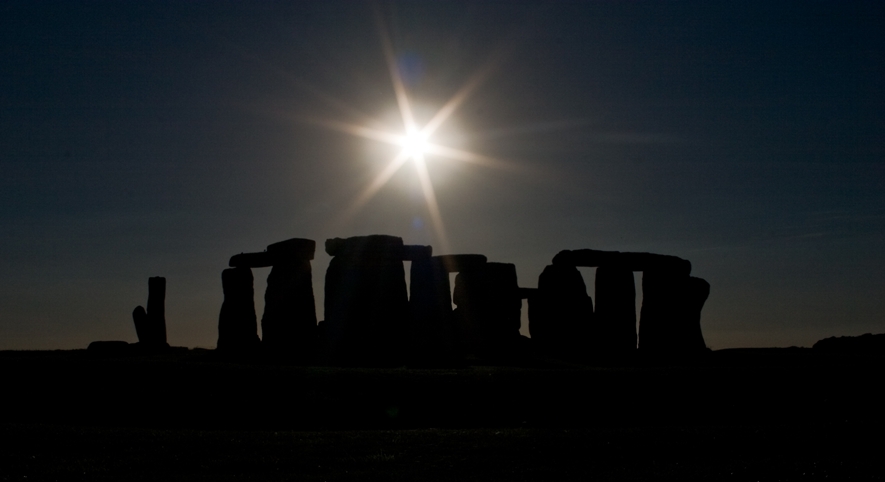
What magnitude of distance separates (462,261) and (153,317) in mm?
16690

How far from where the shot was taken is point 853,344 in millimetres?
43094

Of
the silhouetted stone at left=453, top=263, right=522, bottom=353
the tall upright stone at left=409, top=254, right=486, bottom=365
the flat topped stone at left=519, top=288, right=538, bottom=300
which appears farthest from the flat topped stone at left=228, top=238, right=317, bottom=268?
the flat topped stone at left=519, top=288, right=538, bottom=300

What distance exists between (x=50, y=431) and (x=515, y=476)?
33.8 ft

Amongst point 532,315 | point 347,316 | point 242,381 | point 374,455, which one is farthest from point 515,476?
point 532,315

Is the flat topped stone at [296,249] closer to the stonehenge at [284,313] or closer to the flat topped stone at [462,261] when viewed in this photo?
the stonehenge at [284,313]

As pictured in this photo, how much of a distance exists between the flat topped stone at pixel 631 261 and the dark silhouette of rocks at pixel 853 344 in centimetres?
924

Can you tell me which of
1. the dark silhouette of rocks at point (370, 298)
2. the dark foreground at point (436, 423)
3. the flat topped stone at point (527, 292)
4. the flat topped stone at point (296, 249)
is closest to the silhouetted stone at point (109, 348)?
the flat topped stone at point (296, 249)

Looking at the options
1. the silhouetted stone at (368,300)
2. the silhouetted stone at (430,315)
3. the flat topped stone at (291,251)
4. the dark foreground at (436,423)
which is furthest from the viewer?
the flat topped stone at (291,251)

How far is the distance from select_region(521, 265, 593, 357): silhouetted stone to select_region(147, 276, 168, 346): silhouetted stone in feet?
63.4

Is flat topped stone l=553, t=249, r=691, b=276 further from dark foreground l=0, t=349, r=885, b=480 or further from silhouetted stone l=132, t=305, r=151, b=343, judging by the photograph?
silhouetted stone l=132, t=305, r=151, b=343

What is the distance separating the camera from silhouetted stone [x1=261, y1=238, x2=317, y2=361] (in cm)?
3572

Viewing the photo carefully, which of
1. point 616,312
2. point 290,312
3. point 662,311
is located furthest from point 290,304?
point 662,311

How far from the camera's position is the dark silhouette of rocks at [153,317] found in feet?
140

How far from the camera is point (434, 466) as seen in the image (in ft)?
49.6
